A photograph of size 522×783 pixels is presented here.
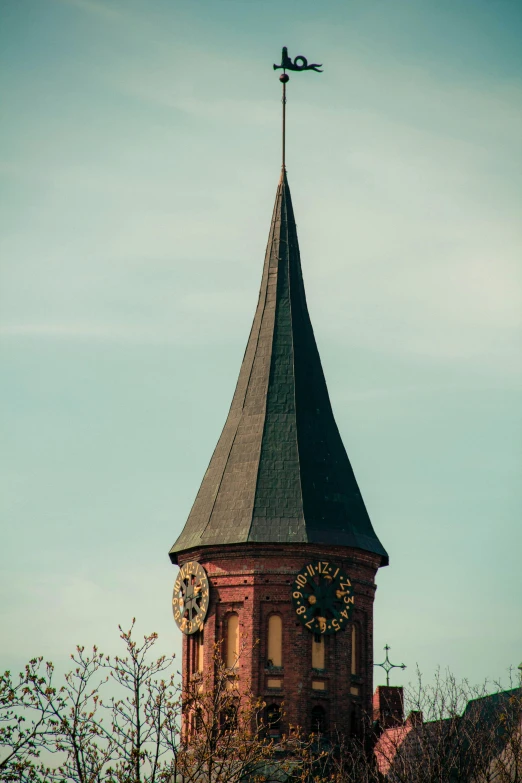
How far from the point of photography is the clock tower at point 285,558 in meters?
60.0

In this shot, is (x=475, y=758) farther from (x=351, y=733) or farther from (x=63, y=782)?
(x=63, y=782)

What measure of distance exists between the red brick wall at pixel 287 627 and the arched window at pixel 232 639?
0.22 meters

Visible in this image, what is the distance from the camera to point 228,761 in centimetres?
4738

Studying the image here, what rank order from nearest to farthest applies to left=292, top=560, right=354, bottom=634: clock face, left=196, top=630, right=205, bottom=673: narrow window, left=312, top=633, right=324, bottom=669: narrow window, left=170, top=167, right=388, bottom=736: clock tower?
1. left=170, top=167, right=388, bottom=736: clock tower
2. left=312, top=633, right=324, bottom=669: narrow window
3. left=292, top=560, right=354, bottom=634: clock face
4. left=196, top=630, right=205, bottom=673: narrow window

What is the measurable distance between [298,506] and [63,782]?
21.8 m

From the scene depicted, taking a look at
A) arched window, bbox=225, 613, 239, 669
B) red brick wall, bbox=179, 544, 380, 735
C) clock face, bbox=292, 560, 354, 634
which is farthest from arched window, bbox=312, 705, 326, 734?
arched window, bbox=225, 613, 239, 669

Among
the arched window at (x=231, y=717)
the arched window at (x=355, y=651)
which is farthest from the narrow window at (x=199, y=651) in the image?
the arched window at (x=231, y=717)

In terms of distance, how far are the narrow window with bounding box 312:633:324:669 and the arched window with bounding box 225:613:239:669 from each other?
8.66ft

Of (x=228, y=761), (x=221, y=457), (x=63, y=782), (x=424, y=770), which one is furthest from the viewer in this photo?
(x=221, y=457)

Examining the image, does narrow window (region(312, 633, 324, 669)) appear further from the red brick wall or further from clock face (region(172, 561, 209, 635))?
clock face (region(172, 561, 209, 635))

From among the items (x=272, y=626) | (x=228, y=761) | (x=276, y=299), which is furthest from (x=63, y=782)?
(x=276, y=299)

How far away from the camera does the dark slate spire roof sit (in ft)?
203

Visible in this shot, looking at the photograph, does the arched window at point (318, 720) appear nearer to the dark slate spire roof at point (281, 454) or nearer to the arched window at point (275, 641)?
the arched window at point (275, 641)

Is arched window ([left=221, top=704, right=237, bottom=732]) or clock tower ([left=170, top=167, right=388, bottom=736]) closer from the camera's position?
arched window ([left=221, top=704, right=237, bottom=732])
